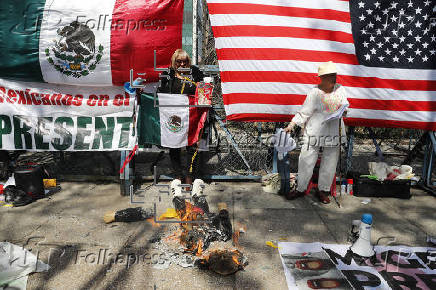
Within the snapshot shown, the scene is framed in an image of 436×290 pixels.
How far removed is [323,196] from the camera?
4574 mm

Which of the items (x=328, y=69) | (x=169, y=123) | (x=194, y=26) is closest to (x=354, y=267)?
(x=328, y=69)

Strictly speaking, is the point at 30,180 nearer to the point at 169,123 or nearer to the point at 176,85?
the point at 169,123

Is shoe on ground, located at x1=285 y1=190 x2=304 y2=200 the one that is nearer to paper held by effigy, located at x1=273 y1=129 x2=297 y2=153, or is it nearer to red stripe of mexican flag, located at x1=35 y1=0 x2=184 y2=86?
paper held by effigy, located at x1=273 y1=129 x2=297 y2=153

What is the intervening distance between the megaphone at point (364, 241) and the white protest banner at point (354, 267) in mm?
68

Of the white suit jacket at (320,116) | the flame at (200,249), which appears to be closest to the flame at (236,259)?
the flame at (200,249)

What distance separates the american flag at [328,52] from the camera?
15.1 ft

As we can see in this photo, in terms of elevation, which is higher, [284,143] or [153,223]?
[284,143]

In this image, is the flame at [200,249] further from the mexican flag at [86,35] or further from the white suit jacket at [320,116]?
the mexican flag at [86,35]

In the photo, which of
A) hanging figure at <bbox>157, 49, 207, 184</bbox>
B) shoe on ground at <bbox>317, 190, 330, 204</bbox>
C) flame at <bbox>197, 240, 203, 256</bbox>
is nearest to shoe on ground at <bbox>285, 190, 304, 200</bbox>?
shoe on ground at <bbox>317, 190, 330, 204</bbox>

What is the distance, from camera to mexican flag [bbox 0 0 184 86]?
4352 millimetres

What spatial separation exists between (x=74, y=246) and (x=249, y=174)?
3096 millimetres

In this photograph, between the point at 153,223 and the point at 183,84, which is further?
the point at 183,84

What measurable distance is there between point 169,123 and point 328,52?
8.54 ft

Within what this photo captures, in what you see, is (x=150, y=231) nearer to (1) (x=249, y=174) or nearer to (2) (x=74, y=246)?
(2) (x=74, y=246)
